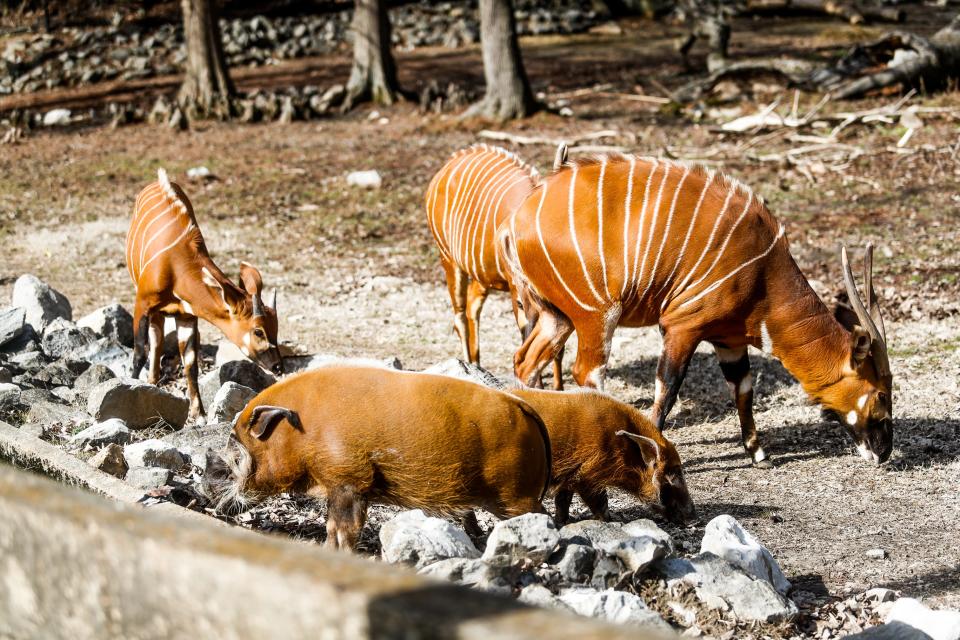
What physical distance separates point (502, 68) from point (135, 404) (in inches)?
440

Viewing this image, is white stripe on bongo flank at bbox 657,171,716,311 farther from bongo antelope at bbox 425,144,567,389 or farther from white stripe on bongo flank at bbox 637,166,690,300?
bongo antelope at bbox 425,144,567,389

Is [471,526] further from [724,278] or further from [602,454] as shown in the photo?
[724,278]

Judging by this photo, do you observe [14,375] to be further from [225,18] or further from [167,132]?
[225,18]

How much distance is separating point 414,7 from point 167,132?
35.2ft

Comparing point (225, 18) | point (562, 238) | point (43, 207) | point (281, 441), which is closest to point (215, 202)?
point (43, 207)

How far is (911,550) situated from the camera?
16.7 ft

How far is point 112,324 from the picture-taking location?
8.62 m

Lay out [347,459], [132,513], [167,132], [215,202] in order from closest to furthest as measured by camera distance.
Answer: [132,513]
[347,459]
[215,202]
[167,132]

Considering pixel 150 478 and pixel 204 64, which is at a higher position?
pixel 204 64

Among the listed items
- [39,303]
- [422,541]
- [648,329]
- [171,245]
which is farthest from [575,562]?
[39,303]

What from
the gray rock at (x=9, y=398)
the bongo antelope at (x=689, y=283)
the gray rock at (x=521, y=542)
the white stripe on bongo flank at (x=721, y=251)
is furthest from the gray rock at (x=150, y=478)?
the white stripe on bongo flank at (x=721, y=251)

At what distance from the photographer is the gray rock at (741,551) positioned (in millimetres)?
4391

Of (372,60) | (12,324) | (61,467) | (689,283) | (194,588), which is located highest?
(194,588)

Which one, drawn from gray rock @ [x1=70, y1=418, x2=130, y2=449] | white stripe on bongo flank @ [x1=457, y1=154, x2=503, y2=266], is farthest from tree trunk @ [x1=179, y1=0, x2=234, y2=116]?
gray rock @ [x1=70, y1=418, x2=130, y2=449]
